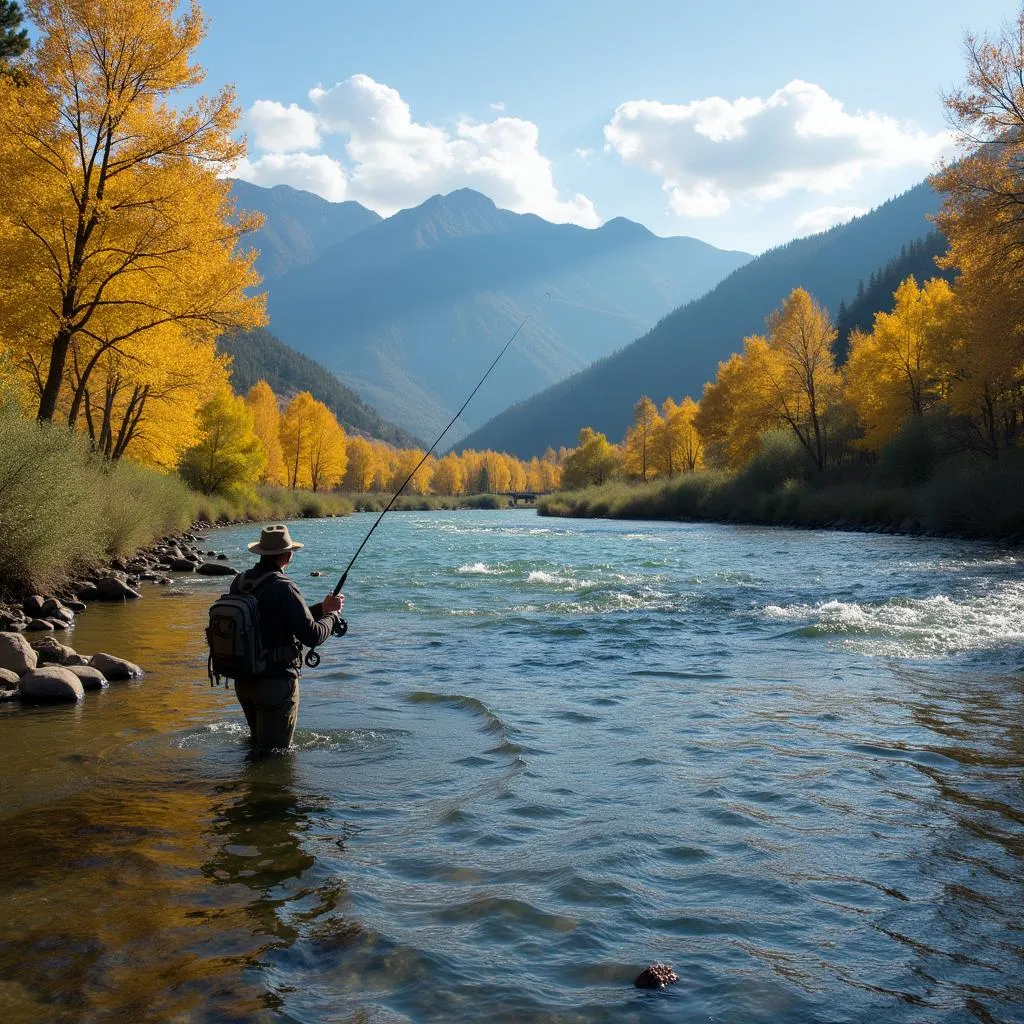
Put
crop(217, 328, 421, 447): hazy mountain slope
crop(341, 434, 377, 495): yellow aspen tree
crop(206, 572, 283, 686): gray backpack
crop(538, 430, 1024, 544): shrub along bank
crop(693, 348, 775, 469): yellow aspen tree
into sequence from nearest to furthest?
1. crop(206, 572, 283, 686): gray backpack
2. crop(538, 430, 1024, 544): shrub along bank
3. crop(693, 348, 775, 469): yellow aspen tree
4. crop(341, 434, 377, 495): yellow aspen tree
5. crop(217, 328, 421, 447): hazy mountain slope

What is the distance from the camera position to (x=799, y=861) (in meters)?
4.71

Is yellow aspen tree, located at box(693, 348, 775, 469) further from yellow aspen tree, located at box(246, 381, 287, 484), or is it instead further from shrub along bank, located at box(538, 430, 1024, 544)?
yellow aspen tree, located at box(246, 381, 287, 484)

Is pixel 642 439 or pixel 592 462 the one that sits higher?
pixel 642 439

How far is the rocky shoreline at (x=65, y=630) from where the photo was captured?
8.29 meters

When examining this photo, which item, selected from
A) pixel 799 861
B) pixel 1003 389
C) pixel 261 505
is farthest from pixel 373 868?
pixel 261 505

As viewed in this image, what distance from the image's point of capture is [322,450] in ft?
255

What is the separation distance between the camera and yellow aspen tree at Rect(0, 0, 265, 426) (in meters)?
15.3

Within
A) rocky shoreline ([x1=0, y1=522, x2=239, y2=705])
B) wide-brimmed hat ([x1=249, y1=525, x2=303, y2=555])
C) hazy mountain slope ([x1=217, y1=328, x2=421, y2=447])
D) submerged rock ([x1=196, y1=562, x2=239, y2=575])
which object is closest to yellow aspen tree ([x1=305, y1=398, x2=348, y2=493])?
rocky shoreline ([x1=0, y1=522, x2=239, y2=705])

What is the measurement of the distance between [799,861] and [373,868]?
7.53 ft

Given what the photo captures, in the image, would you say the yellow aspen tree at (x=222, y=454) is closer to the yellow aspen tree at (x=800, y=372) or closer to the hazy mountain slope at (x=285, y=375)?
the yellow aspen tree at (x=800, y=372)

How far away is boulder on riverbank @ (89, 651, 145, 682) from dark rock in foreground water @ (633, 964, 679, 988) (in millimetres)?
7429

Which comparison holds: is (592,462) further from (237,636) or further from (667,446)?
(237,636)

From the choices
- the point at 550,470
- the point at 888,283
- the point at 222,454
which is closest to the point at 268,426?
the point at 222,454

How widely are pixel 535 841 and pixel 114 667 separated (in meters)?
6.14
